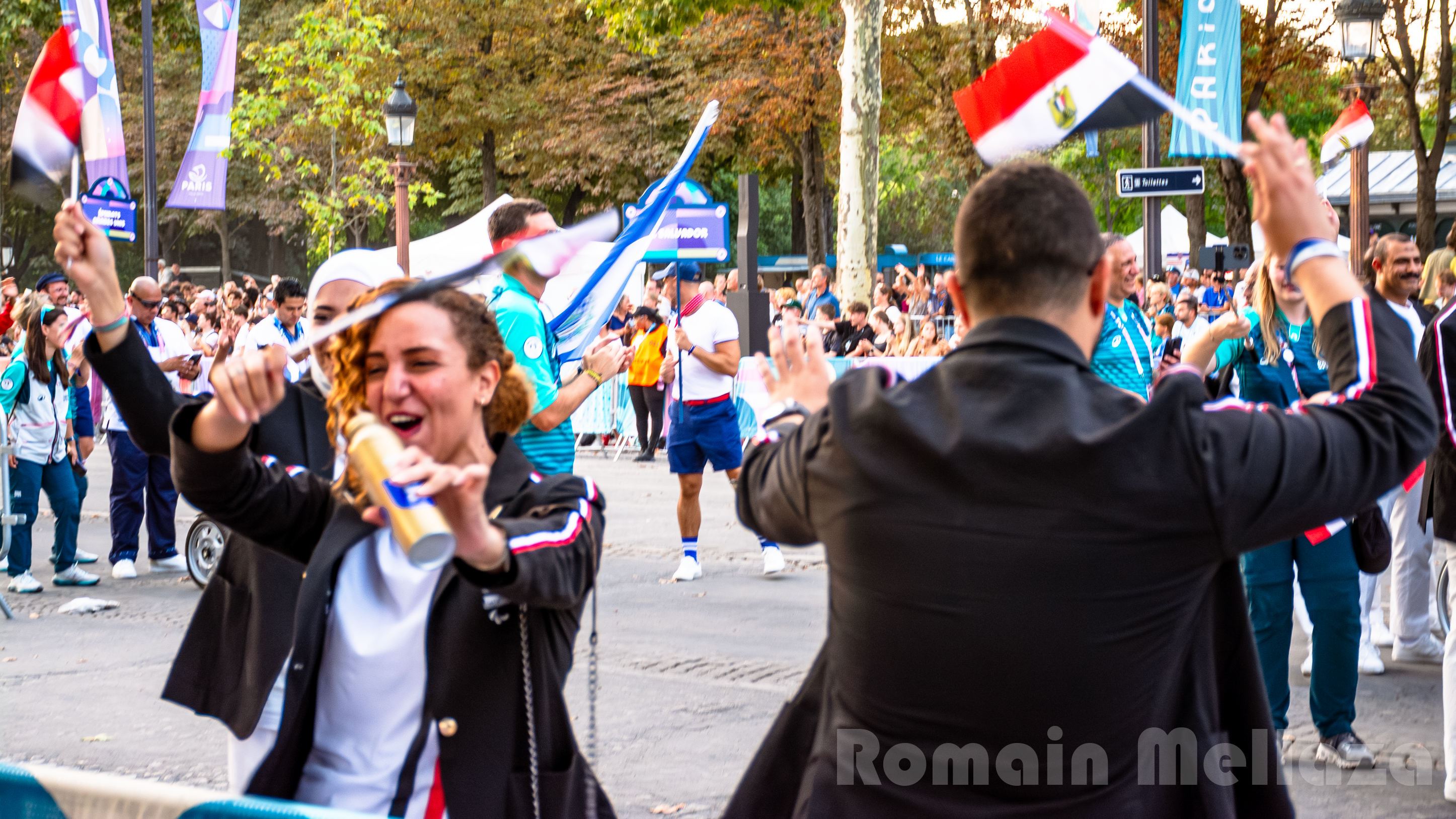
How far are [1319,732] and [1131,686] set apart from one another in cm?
389

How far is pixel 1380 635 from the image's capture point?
7.30 m

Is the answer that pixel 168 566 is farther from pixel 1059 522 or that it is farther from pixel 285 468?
pixel 1059 522

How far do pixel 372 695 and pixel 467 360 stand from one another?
58 centimetres

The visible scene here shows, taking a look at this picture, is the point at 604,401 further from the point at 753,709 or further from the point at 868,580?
the point at 868,580

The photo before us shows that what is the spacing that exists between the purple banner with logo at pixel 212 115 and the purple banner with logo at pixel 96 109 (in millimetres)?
15711

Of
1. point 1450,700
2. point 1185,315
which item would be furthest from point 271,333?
point 1185,315

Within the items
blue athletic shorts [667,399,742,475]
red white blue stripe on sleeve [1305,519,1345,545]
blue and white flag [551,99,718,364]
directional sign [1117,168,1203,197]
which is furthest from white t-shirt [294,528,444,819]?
directional sign [1117,168,1203,197]

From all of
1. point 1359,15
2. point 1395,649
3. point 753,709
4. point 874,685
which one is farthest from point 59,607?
point 1359,15

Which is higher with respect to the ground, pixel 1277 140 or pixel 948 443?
pixel 1277 140

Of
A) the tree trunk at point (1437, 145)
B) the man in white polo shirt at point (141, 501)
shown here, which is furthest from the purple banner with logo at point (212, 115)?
the tree trunk at point (1437, 145)

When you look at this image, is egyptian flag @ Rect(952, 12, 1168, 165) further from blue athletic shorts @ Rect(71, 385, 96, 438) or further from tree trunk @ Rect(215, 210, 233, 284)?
tree trunk @ Rect(215, 210, 233, 284)

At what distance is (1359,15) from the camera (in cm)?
1446

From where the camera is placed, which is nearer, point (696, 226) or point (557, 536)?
point (557, 536)

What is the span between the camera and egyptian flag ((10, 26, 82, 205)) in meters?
3.09
